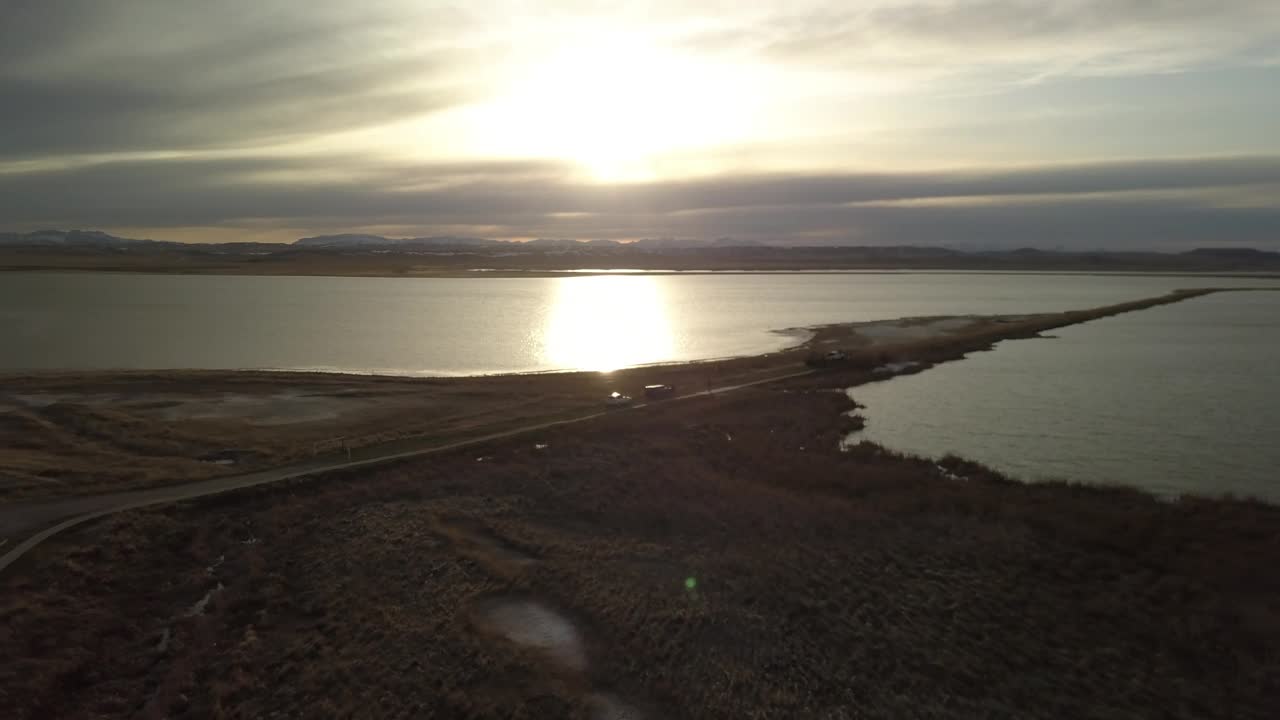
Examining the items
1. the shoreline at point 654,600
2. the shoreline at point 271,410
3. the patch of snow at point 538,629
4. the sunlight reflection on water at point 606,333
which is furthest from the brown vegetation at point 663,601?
the sunlight reflection on water at point 606,333

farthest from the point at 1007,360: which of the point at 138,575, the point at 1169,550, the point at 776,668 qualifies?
the point at 138,575

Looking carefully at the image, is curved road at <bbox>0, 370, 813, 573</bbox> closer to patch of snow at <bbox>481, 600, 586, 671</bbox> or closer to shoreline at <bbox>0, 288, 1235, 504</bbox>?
shoreline at <bbox>0, 288, 1235, 504</bbox>

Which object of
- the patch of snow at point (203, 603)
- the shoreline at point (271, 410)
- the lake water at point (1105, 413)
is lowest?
the patch of snow at point (203, 603)

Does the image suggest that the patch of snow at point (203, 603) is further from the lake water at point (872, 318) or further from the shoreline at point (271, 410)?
the lake water at point (872, 318)

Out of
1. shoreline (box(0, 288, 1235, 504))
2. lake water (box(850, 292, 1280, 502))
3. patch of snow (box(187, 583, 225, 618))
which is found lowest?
patch of snow (box(187, 583, 225, 618))

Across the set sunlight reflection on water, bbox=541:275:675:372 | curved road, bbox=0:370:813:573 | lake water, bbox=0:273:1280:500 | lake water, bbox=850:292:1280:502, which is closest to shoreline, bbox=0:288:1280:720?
curved road, bbox=0:370:813:573

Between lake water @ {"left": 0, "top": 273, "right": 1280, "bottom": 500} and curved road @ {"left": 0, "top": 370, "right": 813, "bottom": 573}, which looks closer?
curved road @ {"left": 0, "top": 370, "right": 813, "bottom": 573}
